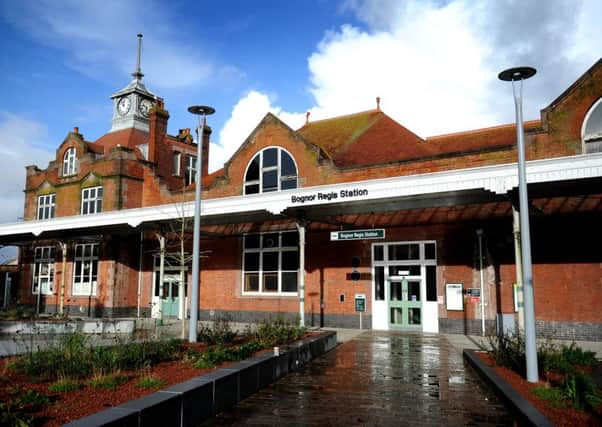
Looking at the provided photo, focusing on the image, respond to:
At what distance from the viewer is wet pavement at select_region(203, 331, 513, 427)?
23.0 ft

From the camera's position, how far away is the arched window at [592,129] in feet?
49.2

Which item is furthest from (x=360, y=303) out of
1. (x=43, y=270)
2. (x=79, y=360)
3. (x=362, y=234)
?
(x=43, y=270)

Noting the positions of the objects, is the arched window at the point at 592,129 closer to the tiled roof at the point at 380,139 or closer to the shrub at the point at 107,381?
the tiled roof at the point at 380,139

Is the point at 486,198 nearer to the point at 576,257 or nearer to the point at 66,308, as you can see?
the point at 576,257

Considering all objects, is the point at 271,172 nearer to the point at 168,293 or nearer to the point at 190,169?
the point at 168,293

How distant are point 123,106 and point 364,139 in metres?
20.2

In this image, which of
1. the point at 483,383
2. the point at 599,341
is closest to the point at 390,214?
the point at 599,341

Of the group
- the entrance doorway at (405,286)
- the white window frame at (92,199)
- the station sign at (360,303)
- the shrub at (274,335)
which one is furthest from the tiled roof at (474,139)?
the white window frame at (92,199)

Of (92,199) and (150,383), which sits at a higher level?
(92,199)

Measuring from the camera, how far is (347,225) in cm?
→ 1870

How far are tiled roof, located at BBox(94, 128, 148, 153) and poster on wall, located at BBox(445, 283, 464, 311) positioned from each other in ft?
71.0

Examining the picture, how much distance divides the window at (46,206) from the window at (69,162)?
1611 mm

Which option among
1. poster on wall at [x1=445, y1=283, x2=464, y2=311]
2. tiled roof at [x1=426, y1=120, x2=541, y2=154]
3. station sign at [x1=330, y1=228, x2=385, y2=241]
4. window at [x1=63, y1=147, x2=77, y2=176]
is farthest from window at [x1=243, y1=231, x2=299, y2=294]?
window at [x1=63, y1=147, x2=77, y2=176]

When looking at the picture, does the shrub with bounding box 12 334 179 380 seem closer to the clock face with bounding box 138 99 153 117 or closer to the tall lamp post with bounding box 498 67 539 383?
the tall lamp post with bounding box 498 67 539 383
